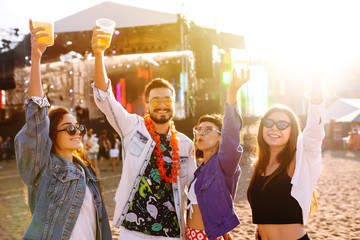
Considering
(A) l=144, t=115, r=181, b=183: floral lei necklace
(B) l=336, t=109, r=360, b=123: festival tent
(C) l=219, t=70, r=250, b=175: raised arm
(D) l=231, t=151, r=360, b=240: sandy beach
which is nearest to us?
(C) l=219, t=70, r=250, b=175: raised arm

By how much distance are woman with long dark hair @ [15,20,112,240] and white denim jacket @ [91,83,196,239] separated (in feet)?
0.94

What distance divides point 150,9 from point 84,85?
5.31 m

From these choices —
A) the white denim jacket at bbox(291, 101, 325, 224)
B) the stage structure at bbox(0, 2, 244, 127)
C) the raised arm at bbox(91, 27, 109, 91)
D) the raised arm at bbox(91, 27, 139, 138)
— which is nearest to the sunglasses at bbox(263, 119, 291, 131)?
the white denim jacket at bbox(291, 101, 325, 224)

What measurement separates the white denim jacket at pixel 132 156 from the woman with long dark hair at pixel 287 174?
23.0 inches

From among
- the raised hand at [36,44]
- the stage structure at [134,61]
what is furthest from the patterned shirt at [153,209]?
the stage structure at [134,61]

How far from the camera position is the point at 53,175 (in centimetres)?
227

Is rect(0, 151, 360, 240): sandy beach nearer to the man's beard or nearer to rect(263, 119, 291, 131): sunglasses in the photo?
rect(263, 119, 291, 131): sunglasses

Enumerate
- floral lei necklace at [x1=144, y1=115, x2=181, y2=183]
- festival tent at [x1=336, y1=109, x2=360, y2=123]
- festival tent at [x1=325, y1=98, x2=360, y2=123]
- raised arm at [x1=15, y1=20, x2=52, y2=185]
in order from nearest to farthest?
raised arm at [x1=15, y1=20, x2=52, y2=185]
floral lei necklace at [x1=144, y1=115, x2=181, y2=183]
festival tent at [x1=336, y1=109, x2=360, y2=123]
festival tent at [x1=325, y1=98, x2=360, y2=123]

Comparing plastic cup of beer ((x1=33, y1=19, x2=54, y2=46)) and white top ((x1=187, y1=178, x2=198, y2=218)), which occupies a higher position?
plastic cup of beer ((x1=33, y1=19, x2=54, y2=46))

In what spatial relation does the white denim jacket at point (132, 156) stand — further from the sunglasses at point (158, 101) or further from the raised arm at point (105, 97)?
the sunglasses at point (158, 101)

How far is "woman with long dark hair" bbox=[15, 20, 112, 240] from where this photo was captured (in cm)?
214

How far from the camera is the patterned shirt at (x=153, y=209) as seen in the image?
2.68m

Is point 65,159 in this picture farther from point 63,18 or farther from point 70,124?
point 63,18

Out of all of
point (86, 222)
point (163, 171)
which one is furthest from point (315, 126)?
point (86, 222)
